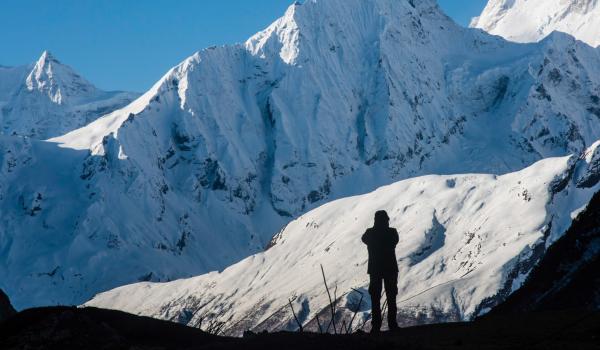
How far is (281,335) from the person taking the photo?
24000mm

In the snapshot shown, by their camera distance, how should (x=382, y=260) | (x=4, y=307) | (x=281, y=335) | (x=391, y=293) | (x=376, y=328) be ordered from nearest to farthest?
(x=281, y=335) → (x=376, y=328) → (x=382, y=260) → (x=391, y=293) → (x=4, y=307)

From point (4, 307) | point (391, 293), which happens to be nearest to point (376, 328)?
point (391, 293)

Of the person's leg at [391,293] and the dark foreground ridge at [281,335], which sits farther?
the person's leg at [391,293]

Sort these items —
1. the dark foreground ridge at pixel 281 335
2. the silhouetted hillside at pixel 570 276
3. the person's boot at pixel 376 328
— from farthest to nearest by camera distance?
the silhouetted hillside at pixel 570 276 → the person's boot at pixel 376 328 → the dark foreground ridge at pixel 281 335

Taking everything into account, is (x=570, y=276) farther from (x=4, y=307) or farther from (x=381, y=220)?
(x=4, y=307)

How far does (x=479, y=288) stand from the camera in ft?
569

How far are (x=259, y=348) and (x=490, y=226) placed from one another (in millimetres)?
173562

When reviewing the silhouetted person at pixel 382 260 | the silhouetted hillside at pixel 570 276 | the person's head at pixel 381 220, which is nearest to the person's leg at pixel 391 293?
the silhouetted person at pixel 382 260

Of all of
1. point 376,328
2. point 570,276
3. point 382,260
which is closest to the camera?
point 376,328

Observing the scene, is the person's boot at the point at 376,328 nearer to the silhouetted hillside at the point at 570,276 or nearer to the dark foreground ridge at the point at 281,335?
the dark foreground ridge at the point at 281,335

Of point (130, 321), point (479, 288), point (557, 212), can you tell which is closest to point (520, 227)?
point (557, 212)

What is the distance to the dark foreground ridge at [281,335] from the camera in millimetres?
22406

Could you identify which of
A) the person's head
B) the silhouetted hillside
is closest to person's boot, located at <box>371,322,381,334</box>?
the person's head

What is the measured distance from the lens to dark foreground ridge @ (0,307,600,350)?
73.5 feet
